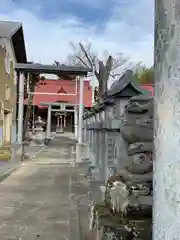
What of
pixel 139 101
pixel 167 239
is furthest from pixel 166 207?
pixel 139 101

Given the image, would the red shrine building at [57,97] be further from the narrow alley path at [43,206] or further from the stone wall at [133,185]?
the stone wall at [133,185]

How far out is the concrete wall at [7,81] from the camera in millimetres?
19469

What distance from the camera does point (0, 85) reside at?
19.5m

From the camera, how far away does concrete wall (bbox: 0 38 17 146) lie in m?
19.5

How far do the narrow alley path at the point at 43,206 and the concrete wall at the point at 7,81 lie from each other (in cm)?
890

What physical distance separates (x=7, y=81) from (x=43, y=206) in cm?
1439

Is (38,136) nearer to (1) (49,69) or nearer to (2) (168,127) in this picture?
(1) (49,69)

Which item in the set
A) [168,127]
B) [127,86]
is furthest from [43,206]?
[168,127]

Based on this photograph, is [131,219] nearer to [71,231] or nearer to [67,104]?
[71,231]

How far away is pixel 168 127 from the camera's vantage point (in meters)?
1.86

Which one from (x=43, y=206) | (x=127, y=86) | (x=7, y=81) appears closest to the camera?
(x=127, y=86)

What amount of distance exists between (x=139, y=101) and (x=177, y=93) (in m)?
1.15

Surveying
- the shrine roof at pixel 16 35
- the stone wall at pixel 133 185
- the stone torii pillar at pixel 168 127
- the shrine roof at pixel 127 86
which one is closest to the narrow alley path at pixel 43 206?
the shrine roof at pixel 127 86

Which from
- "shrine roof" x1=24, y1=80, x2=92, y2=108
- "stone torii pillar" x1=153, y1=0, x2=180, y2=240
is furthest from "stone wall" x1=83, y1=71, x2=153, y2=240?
"shrine roof" x1=24, y1=80, x2=92, y2=108
